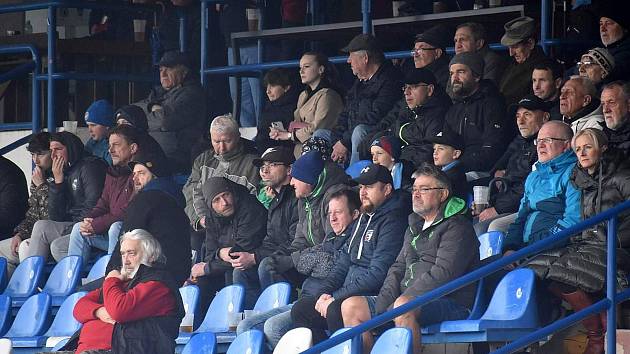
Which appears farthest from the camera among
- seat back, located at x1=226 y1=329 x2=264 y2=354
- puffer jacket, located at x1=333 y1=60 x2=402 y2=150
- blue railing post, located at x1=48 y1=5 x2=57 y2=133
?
blue railing post, located at x1=48 y1=5 x2=57 y2=133

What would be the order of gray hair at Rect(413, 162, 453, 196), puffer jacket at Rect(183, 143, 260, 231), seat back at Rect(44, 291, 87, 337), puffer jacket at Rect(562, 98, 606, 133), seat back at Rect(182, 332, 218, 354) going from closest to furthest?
gray hair at Rect(413, 162, 453, 196) → seat back at Rect(182, 332, 218, 354) → puffer jacket at Rect(562, 98, 606, 133) → seat back at Rect(44, 291, 87, 337) → puffer jacket at Rect(183, 143, 260, 231)

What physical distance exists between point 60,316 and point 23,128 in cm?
317

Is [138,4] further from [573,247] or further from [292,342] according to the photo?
[573,247]

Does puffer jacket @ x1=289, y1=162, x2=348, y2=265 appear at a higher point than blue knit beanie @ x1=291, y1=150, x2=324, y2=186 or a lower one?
lower

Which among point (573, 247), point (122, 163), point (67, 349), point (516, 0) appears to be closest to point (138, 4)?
point (122, 163)

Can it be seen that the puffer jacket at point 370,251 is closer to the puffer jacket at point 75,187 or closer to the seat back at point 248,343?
the seat back at point 248,343

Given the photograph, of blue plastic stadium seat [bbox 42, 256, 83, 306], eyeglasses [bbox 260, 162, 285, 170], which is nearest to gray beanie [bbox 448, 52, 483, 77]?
eyeglasses [bbox 260, 162, 285, 170]

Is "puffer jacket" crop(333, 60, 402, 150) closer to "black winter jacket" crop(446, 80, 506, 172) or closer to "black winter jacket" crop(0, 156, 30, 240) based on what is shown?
"black winter jacket" crop(446, 80, 506, 172)

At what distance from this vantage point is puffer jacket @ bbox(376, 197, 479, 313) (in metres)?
7.73

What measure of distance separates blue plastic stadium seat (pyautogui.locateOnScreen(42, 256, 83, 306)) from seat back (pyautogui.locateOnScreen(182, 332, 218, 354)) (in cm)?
246

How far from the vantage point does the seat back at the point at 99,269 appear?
35.1ft

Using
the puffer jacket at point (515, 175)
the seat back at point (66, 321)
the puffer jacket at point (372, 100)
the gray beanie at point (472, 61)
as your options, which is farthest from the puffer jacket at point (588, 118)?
the seat back at point (66, 321)

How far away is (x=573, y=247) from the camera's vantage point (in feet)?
24.9

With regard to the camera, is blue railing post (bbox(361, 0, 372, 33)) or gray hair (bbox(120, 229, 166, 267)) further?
blue railing post (bbox(361, 0, 372, 33))
